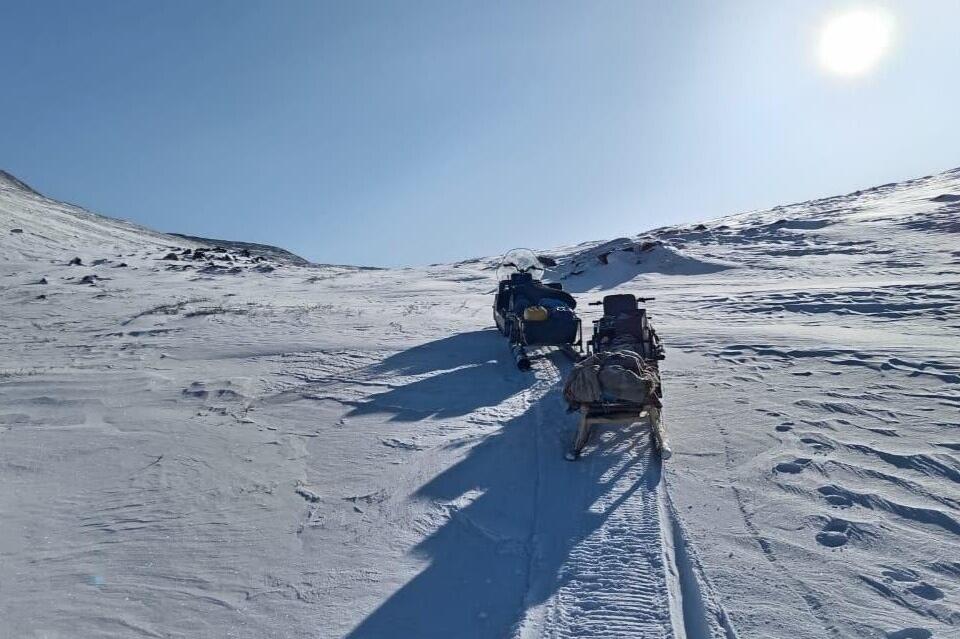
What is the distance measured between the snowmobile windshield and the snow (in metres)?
2.25

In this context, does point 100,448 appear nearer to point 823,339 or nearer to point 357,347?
point 357,347

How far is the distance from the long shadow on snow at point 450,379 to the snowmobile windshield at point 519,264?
203cm

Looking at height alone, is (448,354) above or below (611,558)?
above

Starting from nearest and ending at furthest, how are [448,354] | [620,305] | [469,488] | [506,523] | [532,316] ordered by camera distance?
1. [506,523]
2. [469,488]
3. [620,305]
4. [532,316]
5. [448,354]

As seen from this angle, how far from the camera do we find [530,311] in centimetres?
1092

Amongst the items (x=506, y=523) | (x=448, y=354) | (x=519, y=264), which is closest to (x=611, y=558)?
(x=506, y=523)

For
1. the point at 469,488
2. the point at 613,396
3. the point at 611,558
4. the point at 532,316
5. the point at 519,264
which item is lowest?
the point at 611,558

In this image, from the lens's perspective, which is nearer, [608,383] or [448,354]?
[608,383]

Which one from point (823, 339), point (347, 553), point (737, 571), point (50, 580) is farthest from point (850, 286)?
point (50, 580)

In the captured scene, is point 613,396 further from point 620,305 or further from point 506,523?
point 620,305

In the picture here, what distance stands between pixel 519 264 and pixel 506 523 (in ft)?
33.2

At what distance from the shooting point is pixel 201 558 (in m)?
4.63

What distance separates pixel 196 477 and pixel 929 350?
391 inches

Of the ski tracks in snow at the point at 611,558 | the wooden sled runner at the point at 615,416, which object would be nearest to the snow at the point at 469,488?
the ski tracks in snow at the point at 611,558
